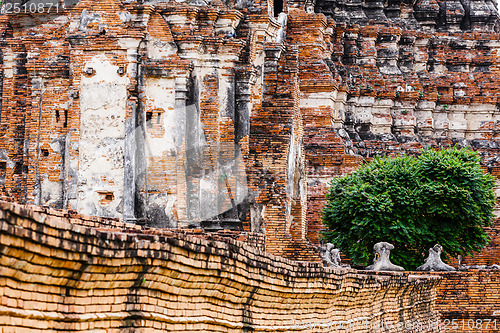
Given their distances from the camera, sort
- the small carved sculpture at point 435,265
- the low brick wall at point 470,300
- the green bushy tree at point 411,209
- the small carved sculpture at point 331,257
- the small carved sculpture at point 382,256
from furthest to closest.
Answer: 1. the green bushy tree at point 411,209
2. the small carved sculpture at point 435,265
3. the small carved sculpture at point 331,257
4. the small carved sculpture at point 382,256
5. the low brick wall at point 470,300

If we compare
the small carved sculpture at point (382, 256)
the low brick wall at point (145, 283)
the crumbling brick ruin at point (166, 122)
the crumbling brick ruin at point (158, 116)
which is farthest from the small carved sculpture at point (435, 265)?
the low brick wall at point (145, 283)

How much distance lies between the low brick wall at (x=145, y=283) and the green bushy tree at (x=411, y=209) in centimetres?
1284

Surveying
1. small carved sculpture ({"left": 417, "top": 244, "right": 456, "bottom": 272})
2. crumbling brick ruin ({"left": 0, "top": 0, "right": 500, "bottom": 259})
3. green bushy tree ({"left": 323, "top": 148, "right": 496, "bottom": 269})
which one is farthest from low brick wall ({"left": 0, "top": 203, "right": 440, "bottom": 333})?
green bushy tree ({"left": 323, "top": 148, "right": 496, "bottom": 269})

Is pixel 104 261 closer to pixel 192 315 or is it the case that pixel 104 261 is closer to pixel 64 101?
pixel 192 315

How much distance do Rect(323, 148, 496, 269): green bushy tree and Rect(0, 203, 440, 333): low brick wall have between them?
12.8m

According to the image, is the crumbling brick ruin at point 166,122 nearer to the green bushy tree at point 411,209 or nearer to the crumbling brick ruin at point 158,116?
the crumbling brick ruin at point 158,116

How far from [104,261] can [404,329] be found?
10298 millimetres

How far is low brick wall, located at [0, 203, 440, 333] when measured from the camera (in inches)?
253

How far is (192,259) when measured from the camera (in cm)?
863

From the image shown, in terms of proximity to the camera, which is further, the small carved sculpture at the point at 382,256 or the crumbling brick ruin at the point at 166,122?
the small carved sculpture at the point at 382,256

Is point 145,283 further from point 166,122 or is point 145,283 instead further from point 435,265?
point 435,265

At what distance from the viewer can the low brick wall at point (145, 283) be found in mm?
6422

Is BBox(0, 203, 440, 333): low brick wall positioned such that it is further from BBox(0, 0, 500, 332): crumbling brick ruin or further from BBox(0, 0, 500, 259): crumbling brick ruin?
BBox(0, 0, 500, 259): crumbling brick ruin

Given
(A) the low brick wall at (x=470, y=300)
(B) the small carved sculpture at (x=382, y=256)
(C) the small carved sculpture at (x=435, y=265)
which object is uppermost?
(B) the small carved sculpture at (x=382, y=256)
